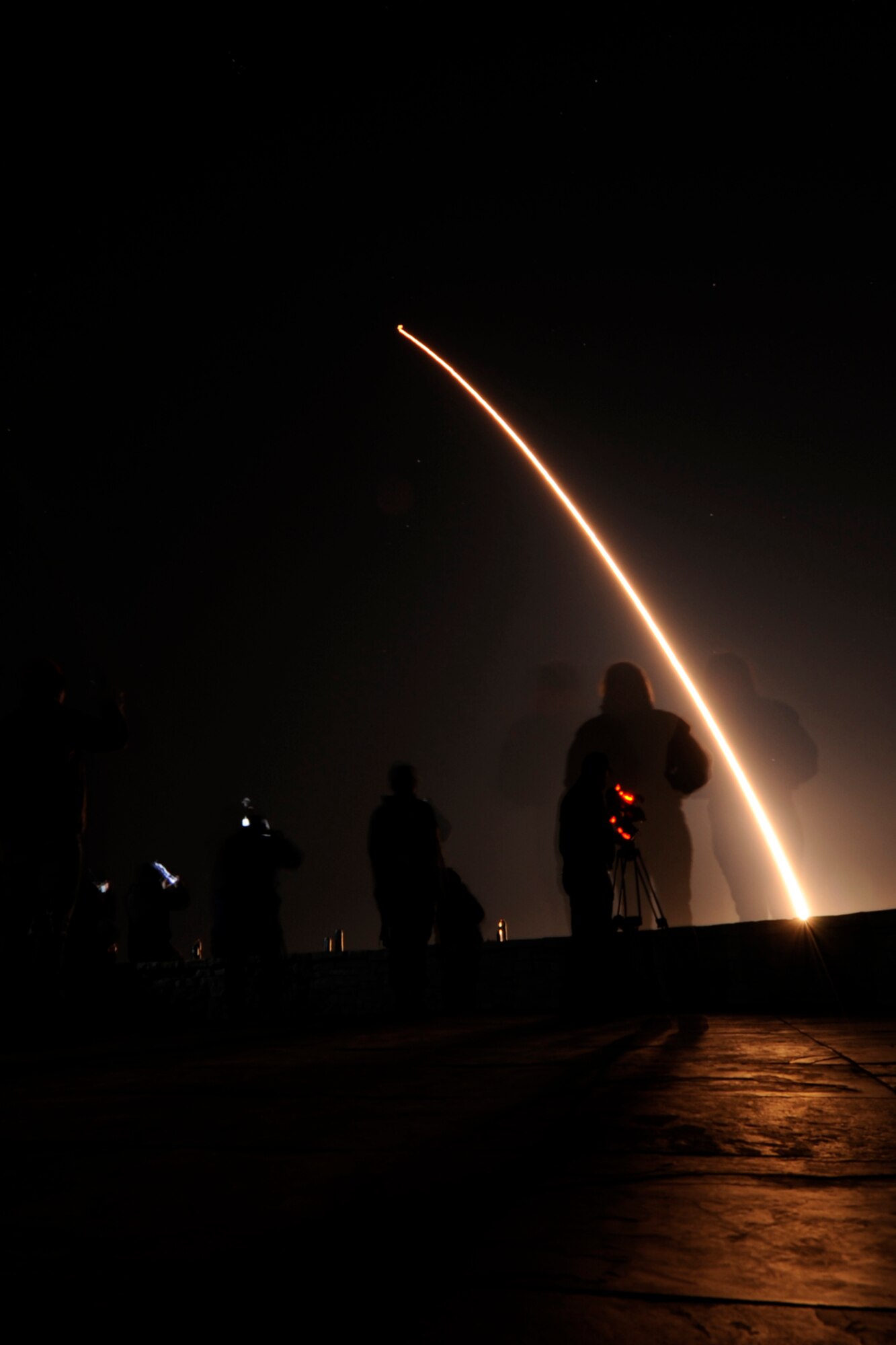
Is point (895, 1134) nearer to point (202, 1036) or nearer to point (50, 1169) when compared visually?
point (50, 1169)

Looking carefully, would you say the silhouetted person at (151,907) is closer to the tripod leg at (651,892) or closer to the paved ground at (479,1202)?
the tripod leg at (651,892)

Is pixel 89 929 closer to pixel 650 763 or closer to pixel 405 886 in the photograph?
pixel 405 886

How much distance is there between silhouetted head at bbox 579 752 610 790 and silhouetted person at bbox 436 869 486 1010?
6.24 feet

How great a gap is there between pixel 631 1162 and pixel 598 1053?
5.96ft

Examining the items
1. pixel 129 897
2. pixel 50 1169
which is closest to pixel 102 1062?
pixel 50 1169

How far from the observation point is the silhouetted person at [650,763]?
689 centimetres

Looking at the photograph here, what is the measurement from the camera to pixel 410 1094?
230 centimetres

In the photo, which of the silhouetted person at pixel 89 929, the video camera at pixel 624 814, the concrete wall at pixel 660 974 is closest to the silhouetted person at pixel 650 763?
the video camera at pixel 624 814

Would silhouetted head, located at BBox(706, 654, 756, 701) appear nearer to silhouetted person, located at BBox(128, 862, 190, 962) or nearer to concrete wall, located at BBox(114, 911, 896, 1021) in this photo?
concrete wall, located at BBox(114, 911, 896, 1021)

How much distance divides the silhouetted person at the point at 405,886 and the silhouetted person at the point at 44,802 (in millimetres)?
1906

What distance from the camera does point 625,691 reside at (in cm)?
713

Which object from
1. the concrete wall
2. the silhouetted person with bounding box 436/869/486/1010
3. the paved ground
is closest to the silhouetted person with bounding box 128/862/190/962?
the concrete wall

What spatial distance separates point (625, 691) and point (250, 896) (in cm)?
319

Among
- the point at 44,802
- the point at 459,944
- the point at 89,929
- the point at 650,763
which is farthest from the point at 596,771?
the point at 89,929
